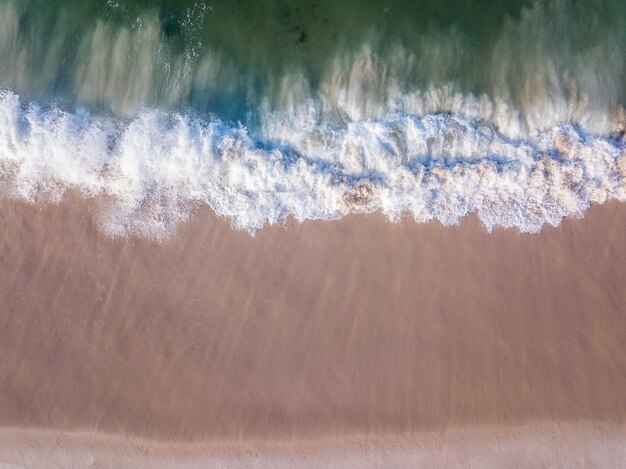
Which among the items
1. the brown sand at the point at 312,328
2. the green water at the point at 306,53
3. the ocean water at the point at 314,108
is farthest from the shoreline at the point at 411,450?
the green water at the point at 306,53

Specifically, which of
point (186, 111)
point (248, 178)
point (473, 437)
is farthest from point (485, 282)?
point (186, 111)

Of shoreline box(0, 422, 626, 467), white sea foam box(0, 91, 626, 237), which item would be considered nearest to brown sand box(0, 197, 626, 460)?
shoreline box(0, 422, 626, 467)

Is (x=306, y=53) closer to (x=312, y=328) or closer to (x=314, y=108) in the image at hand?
(x=314, y=108)

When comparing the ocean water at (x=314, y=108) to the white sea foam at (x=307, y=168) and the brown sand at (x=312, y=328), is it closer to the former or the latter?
the white sea foam at (x=307, y=168)

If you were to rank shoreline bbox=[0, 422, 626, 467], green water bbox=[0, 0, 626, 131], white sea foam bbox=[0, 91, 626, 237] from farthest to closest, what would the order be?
1. green water bbox=[0, 0, 626, 131]
2. white sea foam bbox=[0, 91, 626, 237]
3. shoreline bbox=[0, 422, 626, 467]

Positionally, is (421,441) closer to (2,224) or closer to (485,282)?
(485,282)

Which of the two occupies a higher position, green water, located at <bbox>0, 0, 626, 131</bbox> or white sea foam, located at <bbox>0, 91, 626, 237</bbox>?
green water, located at <bbox>0, 0, 626, 131</bbox>

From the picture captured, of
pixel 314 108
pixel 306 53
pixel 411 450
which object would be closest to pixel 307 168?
pixel 314 108

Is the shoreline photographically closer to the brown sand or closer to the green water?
the brown sand
